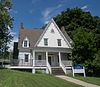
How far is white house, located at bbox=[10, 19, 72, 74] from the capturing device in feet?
121

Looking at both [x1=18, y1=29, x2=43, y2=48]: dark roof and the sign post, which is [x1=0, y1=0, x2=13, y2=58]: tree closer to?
[x1=18, y1=29, x2=43, y2=48]: dark roof

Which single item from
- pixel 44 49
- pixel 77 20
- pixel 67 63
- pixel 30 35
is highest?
pixel 77 20

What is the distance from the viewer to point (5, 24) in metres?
39.2

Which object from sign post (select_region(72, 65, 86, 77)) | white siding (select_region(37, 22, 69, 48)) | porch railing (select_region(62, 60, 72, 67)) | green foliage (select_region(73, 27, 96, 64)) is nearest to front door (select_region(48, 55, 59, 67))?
white siding (select_region(37, 22, 69, 48))

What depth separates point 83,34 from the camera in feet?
116

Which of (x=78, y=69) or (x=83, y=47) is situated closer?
(x=78, y=69)

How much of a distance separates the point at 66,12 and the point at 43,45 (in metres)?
19.3

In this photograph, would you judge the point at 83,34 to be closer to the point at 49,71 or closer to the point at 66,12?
the point at 49,71

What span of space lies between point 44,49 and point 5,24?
27.1 feet

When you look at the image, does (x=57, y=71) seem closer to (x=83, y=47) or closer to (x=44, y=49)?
(x=44, y=49)

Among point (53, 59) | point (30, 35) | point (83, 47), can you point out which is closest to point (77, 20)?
point (30, 35)

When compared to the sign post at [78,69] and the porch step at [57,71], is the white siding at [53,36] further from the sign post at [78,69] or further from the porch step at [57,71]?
the sign post at [78,69]

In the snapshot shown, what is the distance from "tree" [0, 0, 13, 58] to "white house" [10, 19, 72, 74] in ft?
8.34

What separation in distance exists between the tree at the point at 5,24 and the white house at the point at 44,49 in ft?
8.34
